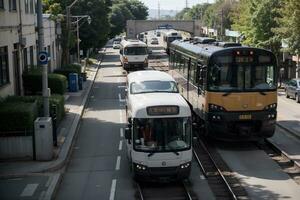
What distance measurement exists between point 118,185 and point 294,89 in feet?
74.3

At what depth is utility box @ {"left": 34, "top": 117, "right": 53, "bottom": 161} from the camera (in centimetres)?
1842

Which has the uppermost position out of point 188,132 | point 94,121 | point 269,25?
point 269,25

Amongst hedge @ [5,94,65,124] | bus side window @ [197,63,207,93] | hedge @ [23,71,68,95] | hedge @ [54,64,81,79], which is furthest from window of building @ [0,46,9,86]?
hedge @ [54,64,81,79]

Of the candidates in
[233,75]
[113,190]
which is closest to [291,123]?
[233,75]

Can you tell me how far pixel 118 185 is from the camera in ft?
53.4

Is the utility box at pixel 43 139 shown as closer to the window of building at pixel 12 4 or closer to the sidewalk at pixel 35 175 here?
the sidewalk at pixel 35 175

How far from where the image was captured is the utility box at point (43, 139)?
1842cm

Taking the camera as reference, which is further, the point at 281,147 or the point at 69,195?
the point at 281,147

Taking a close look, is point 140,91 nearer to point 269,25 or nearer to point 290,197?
point 290,197

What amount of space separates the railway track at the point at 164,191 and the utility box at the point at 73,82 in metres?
23.0

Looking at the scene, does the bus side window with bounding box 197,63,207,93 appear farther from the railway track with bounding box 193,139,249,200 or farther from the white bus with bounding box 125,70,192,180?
the white bus with bounding box 125,70,192,180

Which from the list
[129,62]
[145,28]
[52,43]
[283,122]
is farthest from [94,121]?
[145,28]

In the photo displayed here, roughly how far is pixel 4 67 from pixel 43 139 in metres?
8.03

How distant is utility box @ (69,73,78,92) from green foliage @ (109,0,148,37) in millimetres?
63462
